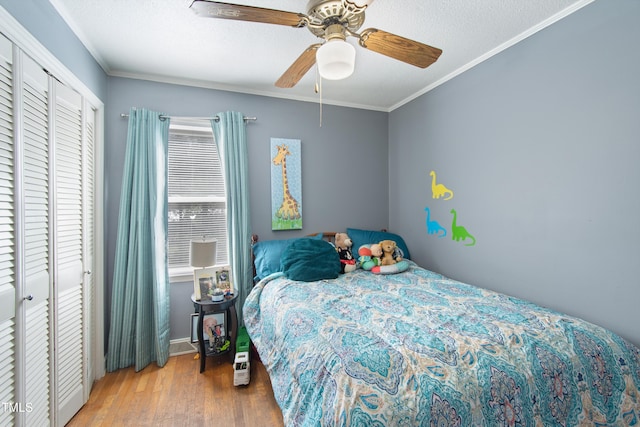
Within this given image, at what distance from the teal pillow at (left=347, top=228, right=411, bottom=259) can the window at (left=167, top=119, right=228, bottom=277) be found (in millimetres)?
1338

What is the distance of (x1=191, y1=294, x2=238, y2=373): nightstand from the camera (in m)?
2.33

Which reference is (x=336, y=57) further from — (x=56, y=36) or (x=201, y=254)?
(x=201, y=254)

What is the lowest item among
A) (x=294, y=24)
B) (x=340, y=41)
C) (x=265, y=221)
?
(x=265, y=221)

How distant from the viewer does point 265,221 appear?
118 inches

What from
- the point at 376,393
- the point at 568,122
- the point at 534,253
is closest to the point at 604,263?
the point at 534,253

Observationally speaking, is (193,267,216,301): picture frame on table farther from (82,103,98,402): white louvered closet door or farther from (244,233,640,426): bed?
(244,233,640,426): bed

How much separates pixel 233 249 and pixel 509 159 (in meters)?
2.41

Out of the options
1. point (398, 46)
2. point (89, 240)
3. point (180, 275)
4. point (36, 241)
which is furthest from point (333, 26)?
point (180, 275)

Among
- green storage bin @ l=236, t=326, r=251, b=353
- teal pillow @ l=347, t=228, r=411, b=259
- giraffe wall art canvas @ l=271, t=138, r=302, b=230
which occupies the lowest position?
green storage bin @ l=236, t=326, r=251, b=353

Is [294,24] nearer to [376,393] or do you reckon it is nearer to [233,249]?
[376,393]

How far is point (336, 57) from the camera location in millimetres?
1337

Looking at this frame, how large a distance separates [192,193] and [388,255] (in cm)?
198

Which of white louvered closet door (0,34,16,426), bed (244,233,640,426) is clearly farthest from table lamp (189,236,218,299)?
white louvered closet door (0,34,16,426)

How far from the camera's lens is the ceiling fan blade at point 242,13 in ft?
3.94
